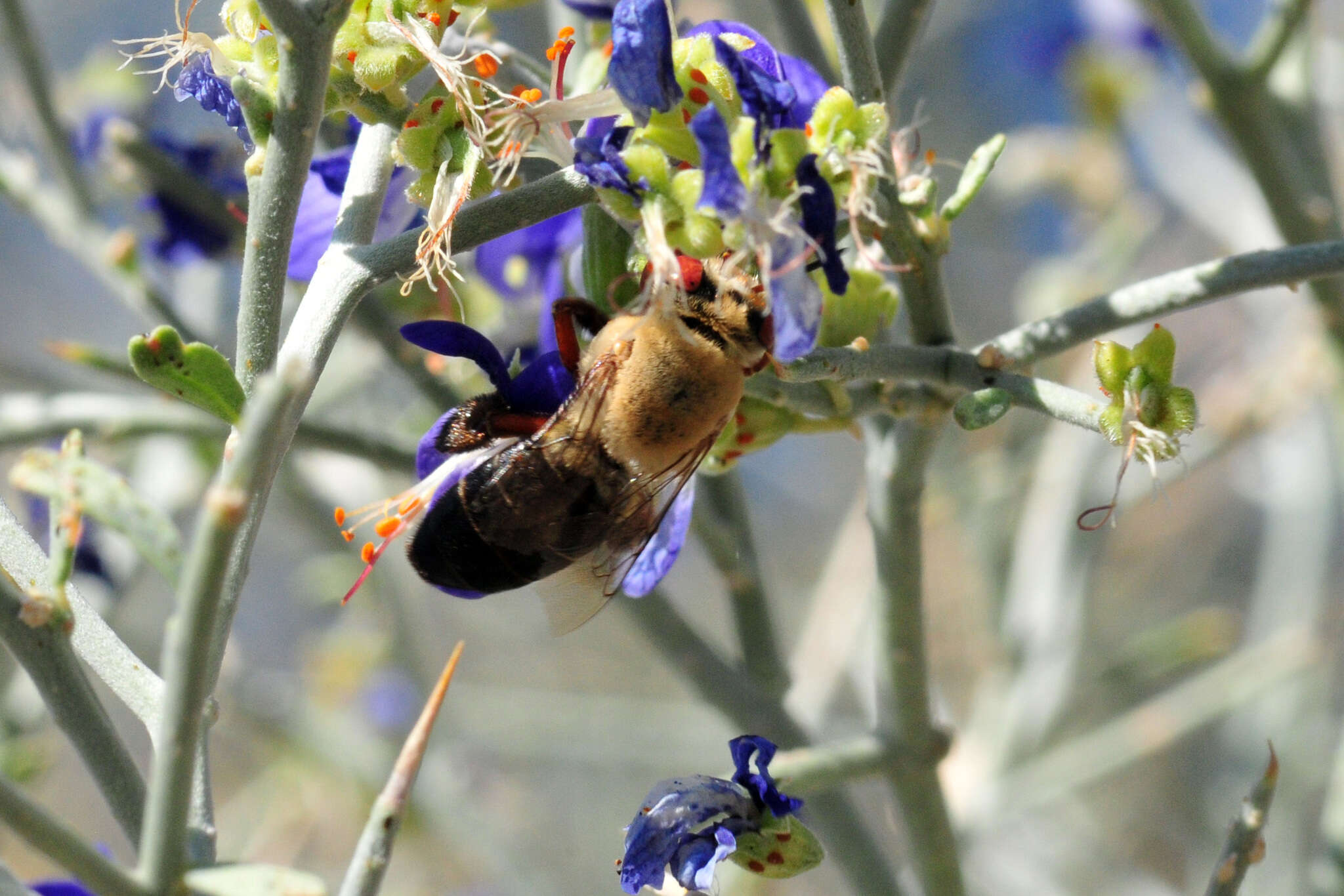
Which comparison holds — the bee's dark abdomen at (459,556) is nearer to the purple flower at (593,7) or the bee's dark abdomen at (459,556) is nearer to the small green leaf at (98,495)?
the small green leaf at (98,495)

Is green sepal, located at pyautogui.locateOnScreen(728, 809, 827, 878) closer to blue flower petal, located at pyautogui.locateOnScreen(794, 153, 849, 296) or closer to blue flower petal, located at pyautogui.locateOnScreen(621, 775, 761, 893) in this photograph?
blue flower petal, located at pyautogui.locateOnScreen(621, 775, 761, 893)

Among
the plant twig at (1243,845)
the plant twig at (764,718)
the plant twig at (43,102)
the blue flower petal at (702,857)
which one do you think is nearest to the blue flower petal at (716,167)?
the blue flower petal at (702,857)

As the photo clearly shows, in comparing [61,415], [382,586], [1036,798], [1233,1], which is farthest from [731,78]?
[1233,1]

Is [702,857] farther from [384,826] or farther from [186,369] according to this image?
[186,369]

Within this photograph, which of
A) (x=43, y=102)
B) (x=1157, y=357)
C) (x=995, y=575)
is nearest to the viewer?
(x=1157, y=357)

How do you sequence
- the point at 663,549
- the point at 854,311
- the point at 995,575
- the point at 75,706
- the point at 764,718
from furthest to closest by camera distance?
the point at 995,575 < the point at 764,718 < the point at 663,549 < the point at 854,311 < the point at 75,706

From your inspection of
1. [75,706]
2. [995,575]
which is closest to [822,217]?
[75,706]

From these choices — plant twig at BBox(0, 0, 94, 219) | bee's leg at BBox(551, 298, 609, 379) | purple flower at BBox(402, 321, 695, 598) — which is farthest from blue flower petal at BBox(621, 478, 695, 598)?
plant twig at BBox(0, 0, 94, 219)
